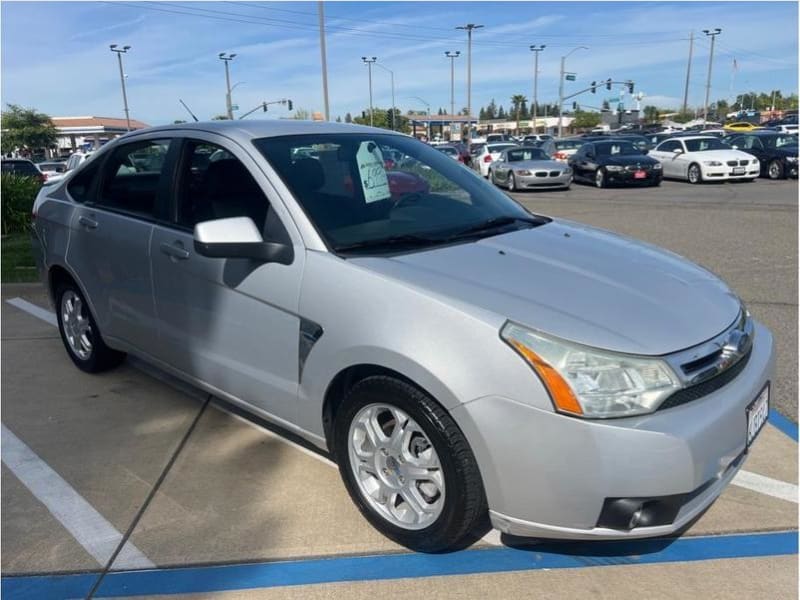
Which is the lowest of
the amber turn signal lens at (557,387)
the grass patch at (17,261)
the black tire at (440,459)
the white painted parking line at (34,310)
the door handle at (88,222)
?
the white painted parking line at (34,310)

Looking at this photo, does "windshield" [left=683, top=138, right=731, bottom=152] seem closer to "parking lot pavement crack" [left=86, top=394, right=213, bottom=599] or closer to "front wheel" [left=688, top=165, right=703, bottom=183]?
"front wheel" [left=688, top=165, right=703, bottom=183]

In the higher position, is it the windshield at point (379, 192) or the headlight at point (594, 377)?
the windshield at point (379, 192)

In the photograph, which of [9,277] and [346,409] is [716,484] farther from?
[9,277]

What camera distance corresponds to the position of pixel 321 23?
27.5 m

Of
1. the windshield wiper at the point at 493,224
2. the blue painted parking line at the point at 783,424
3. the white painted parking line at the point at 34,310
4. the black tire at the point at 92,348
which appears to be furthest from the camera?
the white painted parking line at the point at 34,310

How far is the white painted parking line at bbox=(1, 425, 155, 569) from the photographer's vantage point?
2.84 meters

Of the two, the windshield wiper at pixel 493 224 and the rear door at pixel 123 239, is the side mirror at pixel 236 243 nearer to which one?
the windshield wiper at pixel 493 224

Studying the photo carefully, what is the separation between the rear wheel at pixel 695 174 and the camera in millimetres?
20250

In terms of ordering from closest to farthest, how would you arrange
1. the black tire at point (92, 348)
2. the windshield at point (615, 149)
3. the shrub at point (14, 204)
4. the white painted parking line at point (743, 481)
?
the white painted parking line at point (743, 481), the black tire at point (92, 348), the shrub at point (14, 204), the windshield at point (615, 149)

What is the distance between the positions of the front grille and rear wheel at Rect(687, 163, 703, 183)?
64.2ft

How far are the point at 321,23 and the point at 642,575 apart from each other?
92.1 feet

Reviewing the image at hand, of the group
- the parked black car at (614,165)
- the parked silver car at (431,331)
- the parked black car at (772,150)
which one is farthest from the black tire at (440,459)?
the parked black car at (772,150)

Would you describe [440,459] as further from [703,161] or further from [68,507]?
[703,161]

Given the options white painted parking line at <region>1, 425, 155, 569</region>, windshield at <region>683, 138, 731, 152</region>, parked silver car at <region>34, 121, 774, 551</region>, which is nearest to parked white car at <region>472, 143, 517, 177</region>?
windshield at <region>683, 138, 731, 152</region>
